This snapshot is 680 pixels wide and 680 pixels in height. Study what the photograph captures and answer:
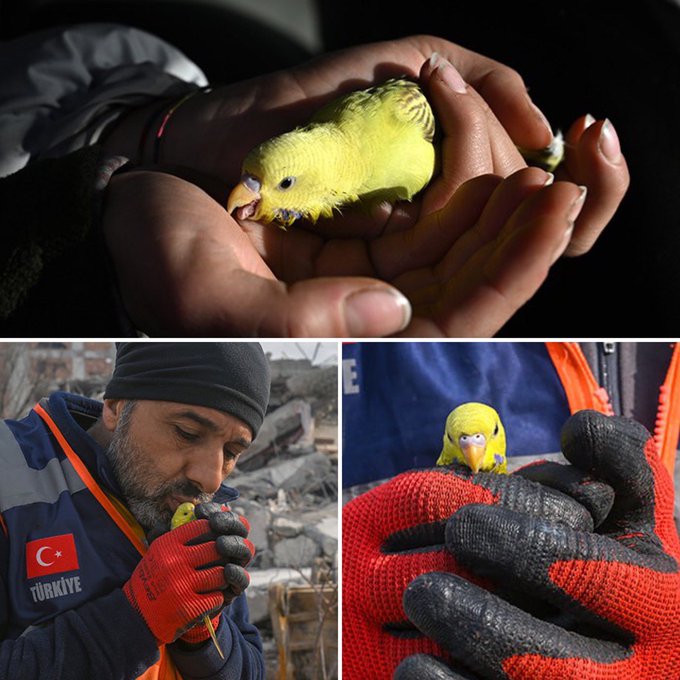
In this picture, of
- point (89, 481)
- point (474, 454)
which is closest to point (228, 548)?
point (89, 481)

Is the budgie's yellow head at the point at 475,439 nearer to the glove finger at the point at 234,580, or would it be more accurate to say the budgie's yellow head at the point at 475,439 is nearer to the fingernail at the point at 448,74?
the glove finger at the point at 234,580

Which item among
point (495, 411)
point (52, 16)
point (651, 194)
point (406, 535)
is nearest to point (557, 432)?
point (495, 411)

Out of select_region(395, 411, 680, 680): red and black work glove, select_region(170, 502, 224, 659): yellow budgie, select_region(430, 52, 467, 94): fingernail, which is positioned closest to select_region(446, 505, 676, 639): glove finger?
select_region(395, 411, 680, 680): red and black work glove

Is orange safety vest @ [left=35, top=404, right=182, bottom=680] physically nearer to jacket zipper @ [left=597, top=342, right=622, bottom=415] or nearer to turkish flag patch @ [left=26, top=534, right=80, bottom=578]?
turkish flag patch @ [left=26, top=534, right=80, bottom=578]

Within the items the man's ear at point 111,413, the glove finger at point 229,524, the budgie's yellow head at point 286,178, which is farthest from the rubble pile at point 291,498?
the budgie's yellow head at point 286,178

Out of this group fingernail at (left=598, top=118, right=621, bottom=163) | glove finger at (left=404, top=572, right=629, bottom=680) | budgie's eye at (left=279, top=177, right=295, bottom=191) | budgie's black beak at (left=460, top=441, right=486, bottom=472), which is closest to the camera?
glove finger at (left=404, top=572, right=629, bottom=680)

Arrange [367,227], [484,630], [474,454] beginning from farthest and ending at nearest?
[367,227] → [474,454] → [484,630]

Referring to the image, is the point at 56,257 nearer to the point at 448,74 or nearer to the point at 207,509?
the point at 207,509
